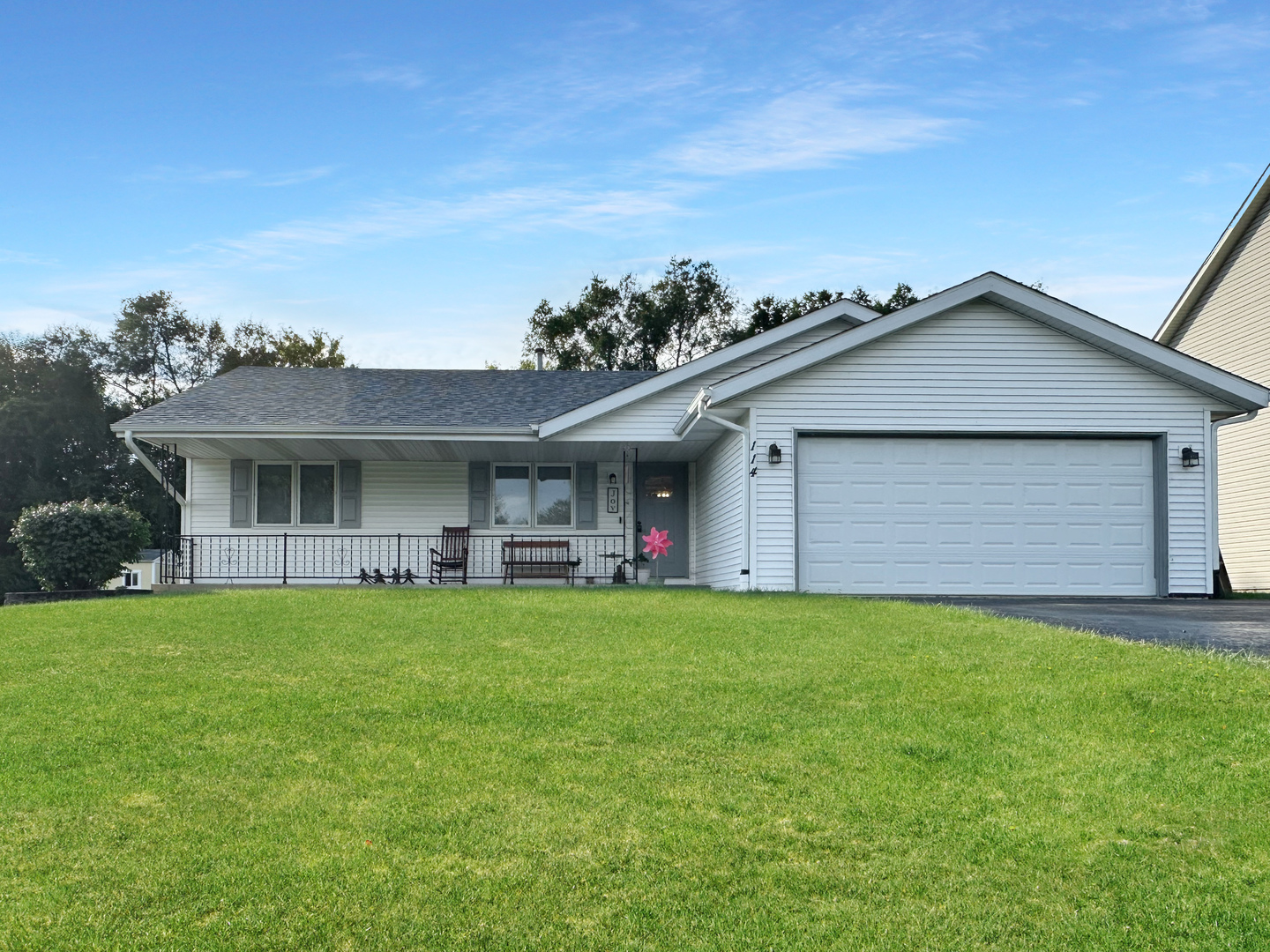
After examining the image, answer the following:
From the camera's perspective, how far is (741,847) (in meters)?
4.81

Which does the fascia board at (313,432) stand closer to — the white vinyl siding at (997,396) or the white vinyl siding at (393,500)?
the white vinyl siding at (393,500)

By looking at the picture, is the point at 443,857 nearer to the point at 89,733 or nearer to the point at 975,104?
the point at 89,733

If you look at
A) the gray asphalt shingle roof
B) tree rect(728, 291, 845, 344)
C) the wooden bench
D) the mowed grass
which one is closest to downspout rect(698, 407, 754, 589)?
the gray asphalt shingle roof

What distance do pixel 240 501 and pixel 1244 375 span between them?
18348 mm

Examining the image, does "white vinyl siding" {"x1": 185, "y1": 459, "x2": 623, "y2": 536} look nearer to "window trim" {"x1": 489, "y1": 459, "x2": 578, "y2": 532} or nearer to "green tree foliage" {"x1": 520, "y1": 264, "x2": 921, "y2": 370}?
"window trim" {"x1": 489, "y1": 459, "x2": 578, "y2": 532}

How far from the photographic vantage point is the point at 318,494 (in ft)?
65.7

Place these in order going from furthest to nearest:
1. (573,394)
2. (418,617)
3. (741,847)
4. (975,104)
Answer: (573,394) < (975,104) < (418,617) < (741,847)

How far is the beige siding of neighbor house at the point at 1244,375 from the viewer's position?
20.3 meters

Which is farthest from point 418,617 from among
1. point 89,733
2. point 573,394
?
point 573,394

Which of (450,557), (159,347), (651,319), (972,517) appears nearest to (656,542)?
(450,557)

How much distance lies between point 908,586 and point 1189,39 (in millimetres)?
9212

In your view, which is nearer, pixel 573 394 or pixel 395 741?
pixel 395 741

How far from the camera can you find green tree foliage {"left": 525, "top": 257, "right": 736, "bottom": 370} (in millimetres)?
40344

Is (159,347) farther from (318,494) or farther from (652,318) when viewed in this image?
(318,494)
